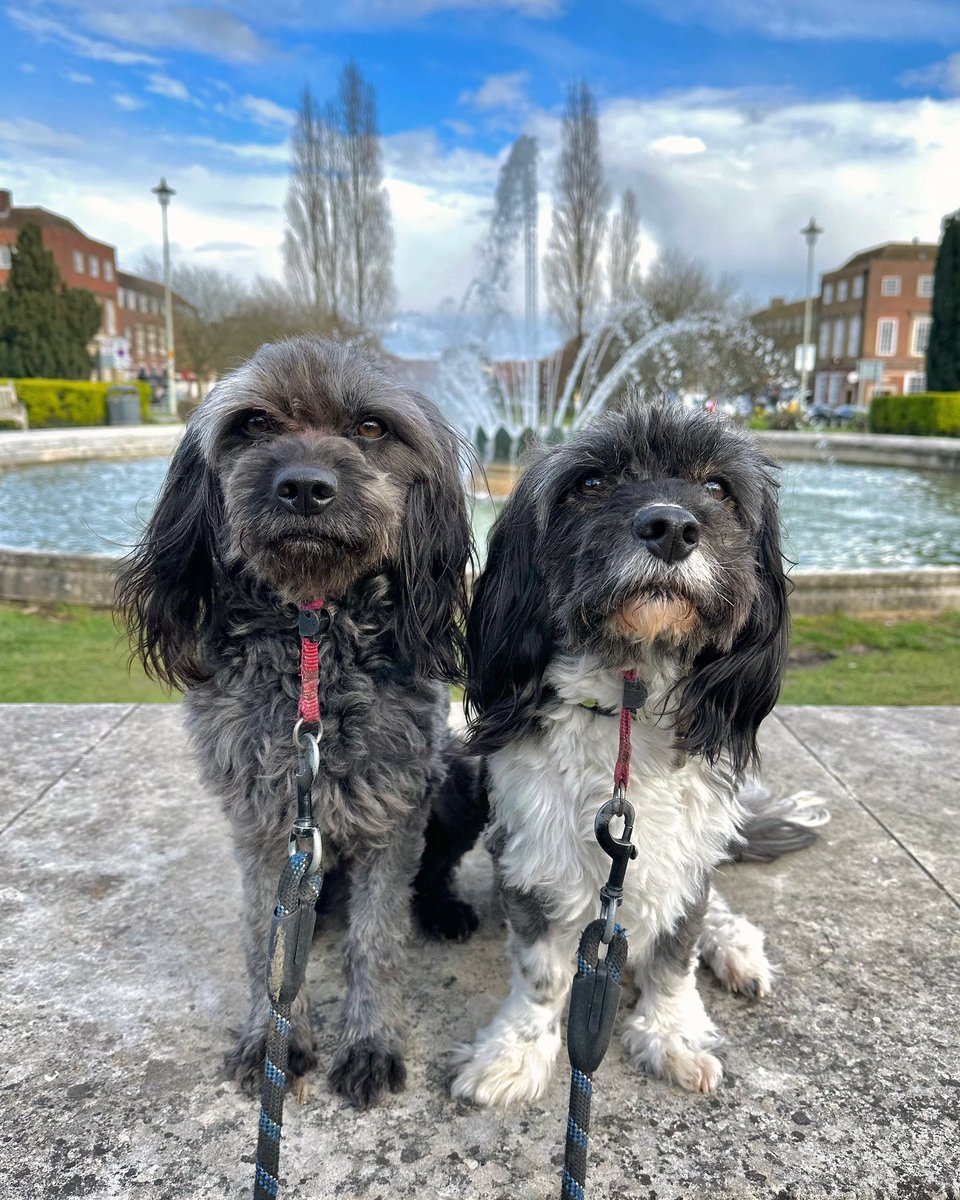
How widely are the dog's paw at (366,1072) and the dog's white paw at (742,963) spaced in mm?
979

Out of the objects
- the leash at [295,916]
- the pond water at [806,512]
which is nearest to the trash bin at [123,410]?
the pond water at [806,512]

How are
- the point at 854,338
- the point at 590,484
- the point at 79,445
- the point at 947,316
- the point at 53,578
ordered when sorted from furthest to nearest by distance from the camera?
the point at 854,338
the point at 947,316
the point at 79,445
the point at 53,578
the point at 590,484

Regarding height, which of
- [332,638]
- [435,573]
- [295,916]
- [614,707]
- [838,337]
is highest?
[838,337]

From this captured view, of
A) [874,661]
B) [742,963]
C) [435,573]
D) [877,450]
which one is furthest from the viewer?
[877,450]

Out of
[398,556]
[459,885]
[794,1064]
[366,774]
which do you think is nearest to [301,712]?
[366,774]

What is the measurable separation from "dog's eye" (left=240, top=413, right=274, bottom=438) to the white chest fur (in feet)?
3.12

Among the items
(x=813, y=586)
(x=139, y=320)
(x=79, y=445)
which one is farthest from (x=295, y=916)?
(x=139, y=320)

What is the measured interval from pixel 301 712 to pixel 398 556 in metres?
0.46

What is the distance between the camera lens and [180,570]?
7.34 ft

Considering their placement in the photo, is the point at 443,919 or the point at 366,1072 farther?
the point at 443,919

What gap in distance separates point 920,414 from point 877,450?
5.20 metres

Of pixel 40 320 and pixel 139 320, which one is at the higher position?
pixel 139 320

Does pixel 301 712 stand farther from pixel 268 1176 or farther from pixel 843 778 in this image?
pixel 843 778

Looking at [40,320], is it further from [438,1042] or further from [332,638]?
[438,1042]
